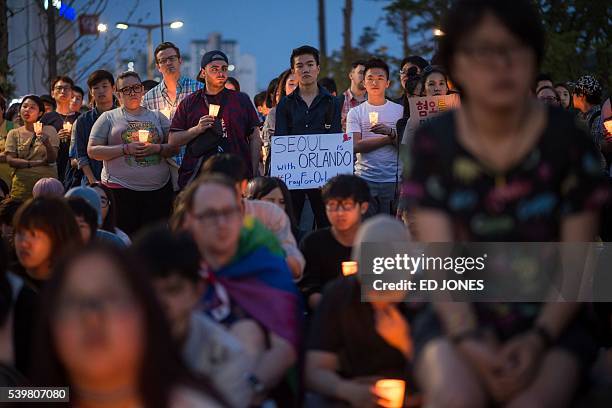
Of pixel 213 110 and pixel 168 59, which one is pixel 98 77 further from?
pixel 213 110

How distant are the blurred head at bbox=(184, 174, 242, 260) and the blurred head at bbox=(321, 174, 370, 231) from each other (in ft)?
7.00

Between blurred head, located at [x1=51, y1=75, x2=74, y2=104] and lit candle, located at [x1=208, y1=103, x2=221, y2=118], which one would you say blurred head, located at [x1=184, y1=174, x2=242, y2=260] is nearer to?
lit candle, located at [x1=208, y1=103, x2=221, y2=118]

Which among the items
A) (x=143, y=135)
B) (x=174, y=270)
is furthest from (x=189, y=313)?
(x=143, y=135)

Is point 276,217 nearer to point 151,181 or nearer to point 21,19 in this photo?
point 151,181

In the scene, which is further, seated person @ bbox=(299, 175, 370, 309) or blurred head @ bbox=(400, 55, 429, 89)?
blurred head @ bbox=(400, 55, 429, 89)

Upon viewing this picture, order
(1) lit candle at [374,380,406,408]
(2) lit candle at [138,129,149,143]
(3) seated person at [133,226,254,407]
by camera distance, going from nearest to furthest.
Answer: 1. (3) seated person at [133,226,254,407]
2. (1) lit candle at [374,380,406,408]
3. (2) lit candle at [138,129,149,143]

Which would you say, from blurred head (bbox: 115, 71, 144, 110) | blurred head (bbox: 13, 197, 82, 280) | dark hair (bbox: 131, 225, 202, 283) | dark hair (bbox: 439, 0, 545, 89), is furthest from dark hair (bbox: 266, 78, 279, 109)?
dark hair (bbox: 439, 0, 545, 89)

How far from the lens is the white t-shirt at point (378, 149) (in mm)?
11289

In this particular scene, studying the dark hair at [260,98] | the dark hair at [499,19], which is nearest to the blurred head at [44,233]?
the dark hair at [499,19]

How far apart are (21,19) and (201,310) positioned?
3375 cm

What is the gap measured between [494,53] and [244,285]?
183 cm

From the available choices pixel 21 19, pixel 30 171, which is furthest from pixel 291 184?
pixel 21 19

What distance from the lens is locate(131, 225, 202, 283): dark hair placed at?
402 centimetres

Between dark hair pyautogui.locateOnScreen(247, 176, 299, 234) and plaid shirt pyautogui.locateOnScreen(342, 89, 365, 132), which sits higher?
plaid shirt pyautogui.locateOnScreen(342, 89, 365, 132)
